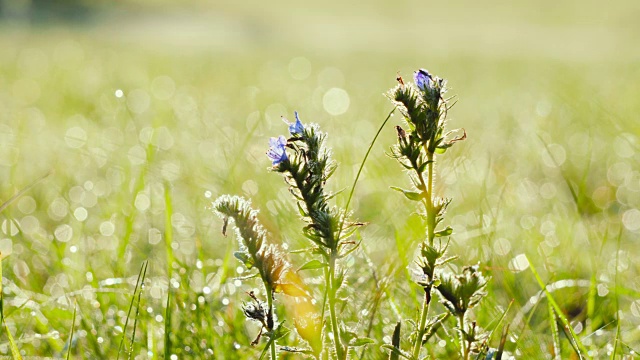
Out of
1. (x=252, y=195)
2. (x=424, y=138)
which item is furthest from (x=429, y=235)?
(x=252, y=195)

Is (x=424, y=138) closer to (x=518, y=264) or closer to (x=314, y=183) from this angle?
(x=314, y=183)

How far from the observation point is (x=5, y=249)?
127 inches

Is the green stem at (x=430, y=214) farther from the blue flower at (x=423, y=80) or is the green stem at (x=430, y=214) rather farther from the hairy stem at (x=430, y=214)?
the blue flower at (x=423, y=80)

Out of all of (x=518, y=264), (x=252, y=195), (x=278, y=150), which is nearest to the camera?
(x=278, y=150)

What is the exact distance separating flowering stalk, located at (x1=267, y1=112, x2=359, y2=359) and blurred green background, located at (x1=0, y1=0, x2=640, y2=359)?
0.08 m

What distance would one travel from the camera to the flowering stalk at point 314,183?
4.44ft

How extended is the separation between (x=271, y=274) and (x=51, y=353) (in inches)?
41.9

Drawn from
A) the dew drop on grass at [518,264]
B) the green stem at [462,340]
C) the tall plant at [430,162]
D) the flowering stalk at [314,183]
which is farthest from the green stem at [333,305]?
the dew drop on grass at [518,264]

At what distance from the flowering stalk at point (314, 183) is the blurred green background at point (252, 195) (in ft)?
0.27

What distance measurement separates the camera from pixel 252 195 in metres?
3.22

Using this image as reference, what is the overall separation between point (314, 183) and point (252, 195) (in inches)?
73.8

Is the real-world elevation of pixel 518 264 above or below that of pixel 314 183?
below

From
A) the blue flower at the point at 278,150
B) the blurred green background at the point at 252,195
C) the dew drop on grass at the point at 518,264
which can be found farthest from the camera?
the dew drop on grass at the point at 518,264

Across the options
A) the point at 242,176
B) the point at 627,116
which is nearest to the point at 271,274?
the point at 242,176
